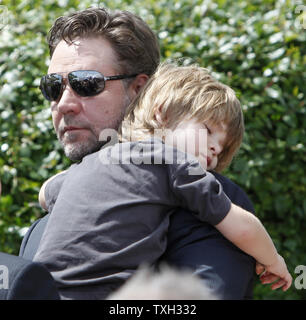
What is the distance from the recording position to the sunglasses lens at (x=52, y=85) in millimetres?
2434

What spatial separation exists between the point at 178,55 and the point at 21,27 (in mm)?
1168

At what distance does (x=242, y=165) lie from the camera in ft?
12.1

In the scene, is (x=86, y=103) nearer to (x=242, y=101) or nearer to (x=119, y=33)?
(x=119, y=33)

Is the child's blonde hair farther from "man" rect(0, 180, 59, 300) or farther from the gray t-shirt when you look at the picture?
"man" rect(0, 180, 59, 300)

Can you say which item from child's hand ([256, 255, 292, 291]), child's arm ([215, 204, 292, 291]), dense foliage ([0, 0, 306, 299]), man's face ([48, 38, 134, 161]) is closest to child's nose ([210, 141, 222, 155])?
child's arm ([215, 204, 292, 291])

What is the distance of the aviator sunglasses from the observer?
94.1 inches

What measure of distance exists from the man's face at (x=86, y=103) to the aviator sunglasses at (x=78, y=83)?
0.02 m

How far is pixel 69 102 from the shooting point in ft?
7.91

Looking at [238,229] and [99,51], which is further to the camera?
[99,51]

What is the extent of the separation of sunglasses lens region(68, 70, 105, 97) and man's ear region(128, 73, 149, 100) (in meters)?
0.16

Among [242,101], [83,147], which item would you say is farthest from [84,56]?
[242,101]

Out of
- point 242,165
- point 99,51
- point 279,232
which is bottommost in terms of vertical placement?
point 279,232
